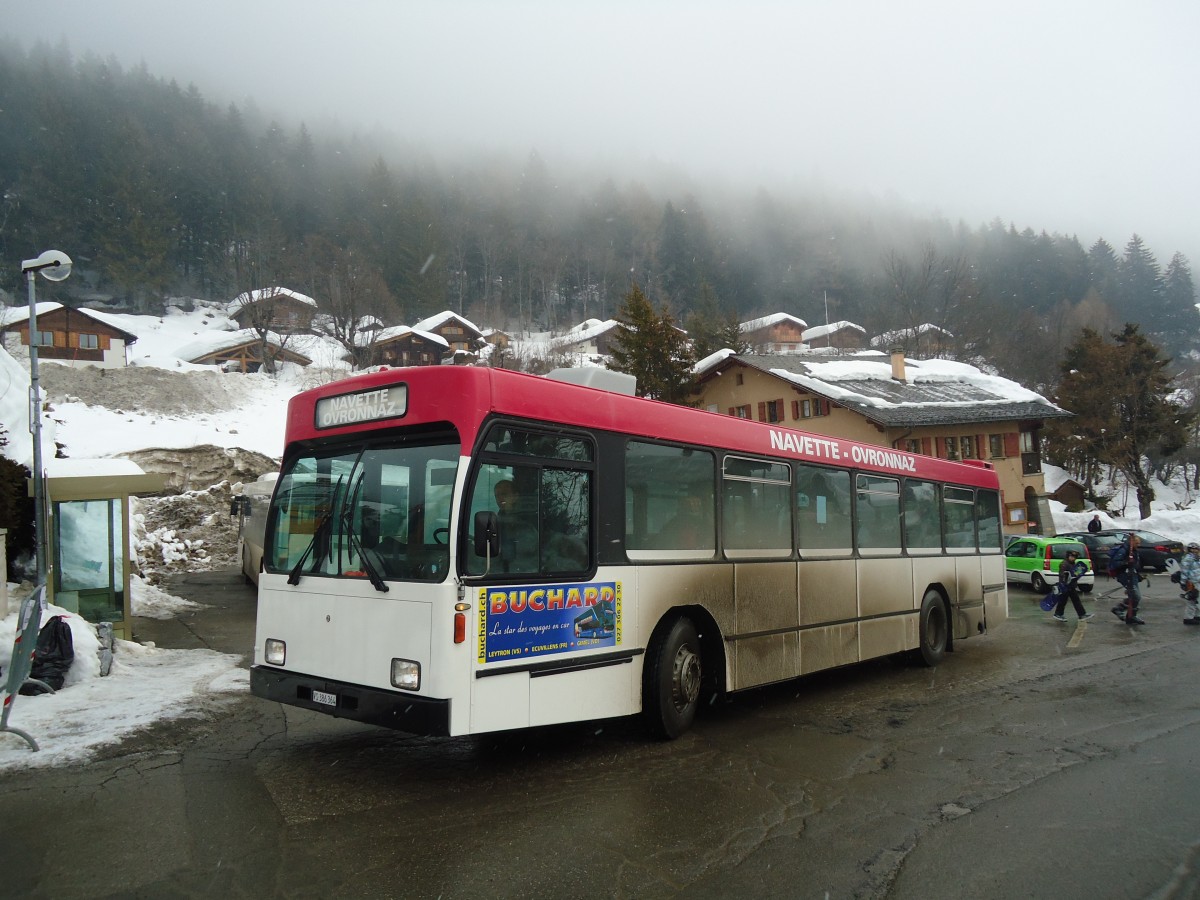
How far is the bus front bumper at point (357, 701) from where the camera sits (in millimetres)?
5172

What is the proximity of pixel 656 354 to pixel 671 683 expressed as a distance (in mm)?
35395

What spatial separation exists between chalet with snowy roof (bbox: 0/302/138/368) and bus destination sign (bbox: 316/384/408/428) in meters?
60.7

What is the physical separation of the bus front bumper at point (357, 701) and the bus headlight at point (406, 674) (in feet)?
0.21

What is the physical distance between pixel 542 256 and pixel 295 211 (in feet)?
97.9

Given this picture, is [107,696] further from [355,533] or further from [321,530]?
[355,533]

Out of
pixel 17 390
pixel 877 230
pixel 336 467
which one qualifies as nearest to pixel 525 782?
pixel 336 467

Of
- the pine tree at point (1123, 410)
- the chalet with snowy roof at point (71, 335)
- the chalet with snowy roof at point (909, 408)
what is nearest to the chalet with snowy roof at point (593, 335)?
the chalet with snowy roof at point (909, 408)

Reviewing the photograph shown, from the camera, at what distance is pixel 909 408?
35.6m

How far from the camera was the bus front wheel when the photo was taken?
1121 cm

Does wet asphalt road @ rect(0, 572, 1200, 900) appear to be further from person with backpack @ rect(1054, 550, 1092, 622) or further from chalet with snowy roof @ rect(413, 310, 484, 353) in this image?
→ chalet with snowy roof @ rect(413, 310, 484, 353)

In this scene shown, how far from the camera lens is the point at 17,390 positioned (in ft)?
73.2

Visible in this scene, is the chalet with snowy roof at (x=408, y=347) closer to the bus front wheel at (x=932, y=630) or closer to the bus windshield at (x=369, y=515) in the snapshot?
the bus front wheel at (x=932, y=630)

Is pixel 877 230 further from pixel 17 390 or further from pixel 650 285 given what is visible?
pixel 17 390

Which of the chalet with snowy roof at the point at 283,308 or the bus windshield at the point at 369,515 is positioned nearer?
the bus windshield at the point at 369,515
